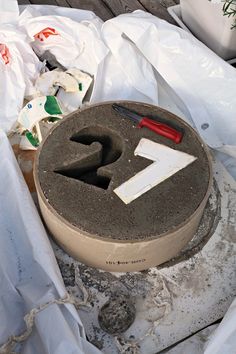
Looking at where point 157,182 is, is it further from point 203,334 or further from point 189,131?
point 203,334

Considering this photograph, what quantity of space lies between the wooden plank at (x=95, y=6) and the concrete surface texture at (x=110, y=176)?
58cm

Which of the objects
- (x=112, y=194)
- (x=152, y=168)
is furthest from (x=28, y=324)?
(x=152, y=168)

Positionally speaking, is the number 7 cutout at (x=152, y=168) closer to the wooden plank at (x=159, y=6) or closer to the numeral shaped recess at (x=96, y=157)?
the numeral shaped recess at (x=96, y=157)

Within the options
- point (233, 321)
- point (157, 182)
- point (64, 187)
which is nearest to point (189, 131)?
point (157, 182)

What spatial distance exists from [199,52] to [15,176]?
55cm

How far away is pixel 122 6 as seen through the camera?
1.69 metres

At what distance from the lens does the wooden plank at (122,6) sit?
1.68 m

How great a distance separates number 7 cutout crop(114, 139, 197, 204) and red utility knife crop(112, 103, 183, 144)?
0.10 feet

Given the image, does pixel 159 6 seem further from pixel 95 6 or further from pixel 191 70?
pixel 191 70

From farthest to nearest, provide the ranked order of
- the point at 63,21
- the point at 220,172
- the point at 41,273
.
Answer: the point at 63,21, the point at 220,172, the point at 41,273

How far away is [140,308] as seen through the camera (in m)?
1.05

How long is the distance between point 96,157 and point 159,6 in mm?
817

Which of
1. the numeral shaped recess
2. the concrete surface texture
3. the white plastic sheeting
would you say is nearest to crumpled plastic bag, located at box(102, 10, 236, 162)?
the concrete surface texture

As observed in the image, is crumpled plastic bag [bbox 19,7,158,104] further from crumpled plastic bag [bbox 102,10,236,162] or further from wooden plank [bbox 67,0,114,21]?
wooden plank [bbox 67,0,114,21]
